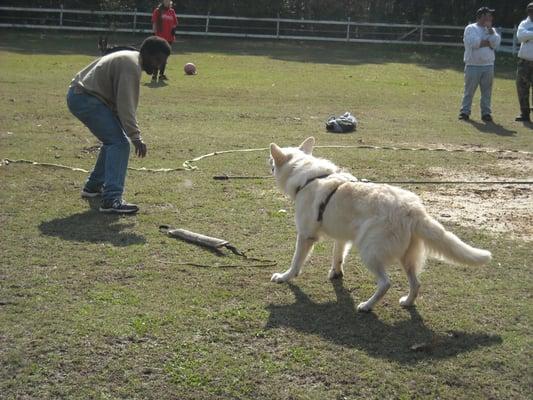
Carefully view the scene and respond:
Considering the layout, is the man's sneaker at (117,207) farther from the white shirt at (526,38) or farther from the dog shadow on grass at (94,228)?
the white shirt at (526,38)

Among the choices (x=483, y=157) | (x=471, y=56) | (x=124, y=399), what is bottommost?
(x=124, y=399)

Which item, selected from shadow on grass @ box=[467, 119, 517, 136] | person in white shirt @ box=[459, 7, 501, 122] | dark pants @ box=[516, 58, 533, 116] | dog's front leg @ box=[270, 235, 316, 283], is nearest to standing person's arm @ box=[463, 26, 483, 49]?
person in white shirt @ box=[459, 7, 501, 122]

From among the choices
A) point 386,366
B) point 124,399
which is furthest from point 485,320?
point 124,399

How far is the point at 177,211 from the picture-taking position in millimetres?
8078

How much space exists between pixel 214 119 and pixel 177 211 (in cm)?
688

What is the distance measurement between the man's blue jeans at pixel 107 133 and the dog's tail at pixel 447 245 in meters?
3.93

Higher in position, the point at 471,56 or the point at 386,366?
the point at 471,56

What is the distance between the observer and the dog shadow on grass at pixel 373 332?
4844 mm

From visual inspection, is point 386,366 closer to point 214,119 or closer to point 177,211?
point 177,211

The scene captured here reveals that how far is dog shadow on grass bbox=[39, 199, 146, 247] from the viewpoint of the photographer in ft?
23.1

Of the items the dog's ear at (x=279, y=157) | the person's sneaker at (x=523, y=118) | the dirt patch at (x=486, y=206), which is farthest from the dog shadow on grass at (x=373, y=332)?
the person's sneaker at (x=523, y=118)

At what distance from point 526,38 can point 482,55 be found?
36.8 inches

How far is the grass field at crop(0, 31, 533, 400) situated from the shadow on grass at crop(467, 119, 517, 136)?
595 millimetres

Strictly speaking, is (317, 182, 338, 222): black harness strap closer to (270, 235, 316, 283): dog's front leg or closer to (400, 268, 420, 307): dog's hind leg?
(270, 235, 316, 283): dog's front leg
